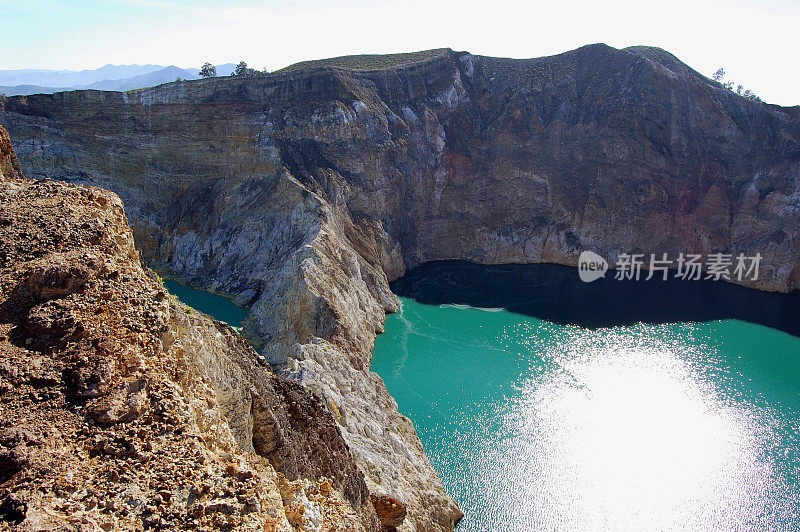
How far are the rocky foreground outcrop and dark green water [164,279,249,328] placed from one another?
29.5 metres

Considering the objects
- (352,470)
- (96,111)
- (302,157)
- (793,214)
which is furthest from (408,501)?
(793,214)

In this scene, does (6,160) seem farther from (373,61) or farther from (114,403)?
(373,61)

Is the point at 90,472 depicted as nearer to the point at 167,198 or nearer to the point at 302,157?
the point at 302,157

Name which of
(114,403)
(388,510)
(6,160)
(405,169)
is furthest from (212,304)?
(114,403)

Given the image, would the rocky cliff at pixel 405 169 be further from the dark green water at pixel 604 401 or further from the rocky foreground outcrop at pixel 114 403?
the rocky foreground outcrop at pixel 114 403

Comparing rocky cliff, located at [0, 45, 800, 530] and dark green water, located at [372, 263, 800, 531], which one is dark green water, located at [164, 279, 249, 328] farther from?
dark green water, located at [372, 263, 800, 531]

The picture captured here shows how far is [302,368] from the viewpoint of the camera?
25641 mm

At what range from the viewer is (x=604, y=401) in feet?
111

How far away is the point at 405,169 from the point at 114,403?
52.9 metres

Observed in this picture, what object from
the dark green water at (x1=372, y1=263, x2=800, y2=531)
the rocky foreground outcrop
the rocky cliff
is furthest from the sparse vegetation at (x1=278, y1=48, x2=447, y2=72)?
the rocky foreground outcrop

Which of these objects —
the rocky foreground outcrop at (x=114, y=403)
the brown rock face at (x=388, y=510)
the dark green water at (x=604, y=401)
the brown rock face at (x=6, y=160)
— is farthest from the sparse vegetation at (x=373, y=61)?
the rocky foreground outcrop at (x=114, y=403)

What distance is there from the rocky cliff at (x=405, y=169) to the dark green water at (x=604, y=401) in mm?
6448

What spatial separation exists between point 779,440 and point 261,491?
3323 centimetres

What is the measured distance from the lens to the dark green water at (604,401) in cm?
2578
